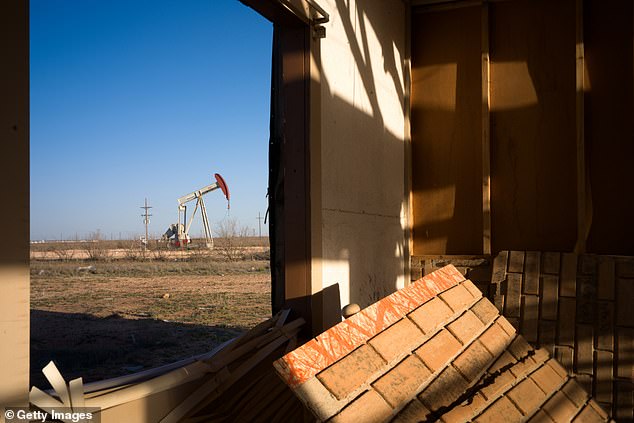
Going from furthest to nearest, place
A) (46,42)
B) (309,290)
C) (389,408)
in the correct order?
(46,42), (309,290), (389,408)

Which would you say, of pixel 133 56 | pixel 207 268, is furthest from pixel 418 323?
pixel 133 56

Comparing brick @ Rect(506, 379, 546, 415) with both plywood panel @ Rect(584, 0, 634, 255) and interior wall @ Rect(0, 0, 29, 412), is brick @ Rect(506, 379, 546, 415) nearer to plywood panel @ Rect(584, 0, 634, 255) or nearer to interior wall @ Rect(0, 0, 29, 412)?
plywood panel @ Rect(584, 0, 634, 255)

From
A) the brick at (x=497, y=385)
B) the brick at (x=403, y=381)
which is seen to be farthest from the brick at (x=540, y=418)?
the brick at (x=403, y=381)

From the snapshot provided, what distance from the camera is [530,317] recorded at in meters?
4.40

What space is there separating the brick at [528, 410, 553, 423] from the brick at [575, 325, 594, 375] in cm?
150

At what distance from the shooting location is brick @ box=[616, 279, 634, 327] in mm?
4191

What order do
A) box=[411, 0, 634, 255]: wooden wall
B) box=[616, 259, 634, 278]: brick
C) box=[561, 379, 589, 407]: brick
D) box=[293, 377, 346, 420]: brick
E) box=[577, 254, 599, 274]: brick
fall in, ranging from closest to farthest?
box=[293, 377, 346, 420]: brick
box=[561, 379, 589, 407]: brick
box=[616, 259, 634, 278]: brick
box=[577, 254, 599, 274]: brick
box=[411, 0, 634, 255]: wooden wall

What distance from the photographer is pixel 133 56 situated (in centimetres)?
3147

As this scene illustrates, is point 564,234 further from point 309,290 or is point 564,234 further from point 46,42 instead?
point 46,42

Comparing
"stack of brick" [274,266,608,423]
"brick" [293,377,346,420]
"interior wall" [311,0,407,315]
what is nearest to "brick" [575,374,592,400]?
"stack of brick" [274,266,608,423]

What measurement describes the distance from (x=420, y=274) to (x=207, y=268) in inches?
562

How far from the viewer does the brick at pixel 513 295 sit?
4.47 meters

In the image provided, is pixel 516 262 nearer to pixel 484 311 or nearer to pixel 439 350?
pixel 484 311

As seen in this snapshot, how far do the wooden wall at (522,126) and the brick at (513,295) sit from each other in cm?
48
